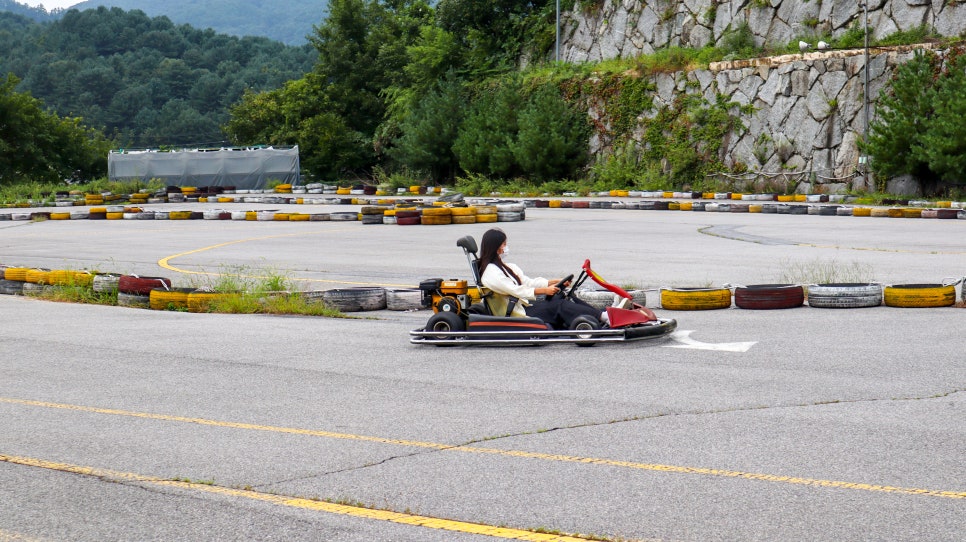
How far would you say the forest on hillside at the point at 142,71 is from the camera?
96.7m

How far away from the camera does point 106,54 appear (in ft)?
387

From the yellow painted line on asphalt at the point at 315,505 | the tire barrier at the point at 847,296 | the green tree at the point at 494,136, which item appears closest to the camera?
the yellow painted line on asphalt at the point at 315,505

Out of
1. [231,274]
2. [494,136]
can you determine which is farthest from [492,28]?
[231,274]

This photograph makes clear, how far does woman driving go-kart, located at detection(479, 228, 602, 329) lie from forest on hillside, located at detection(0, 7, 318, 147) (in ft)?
266

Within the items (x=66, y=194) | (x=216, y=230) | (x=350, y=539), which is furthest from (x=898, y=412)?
(x=66, y=194)

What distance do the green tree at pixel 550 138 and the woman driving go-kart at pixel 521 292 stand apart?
30357 mm

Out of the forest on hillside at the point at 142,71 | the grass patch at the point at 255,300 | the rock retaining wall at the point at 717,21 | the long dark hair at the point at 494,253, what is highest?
the forest on hillside at the point at 142,71

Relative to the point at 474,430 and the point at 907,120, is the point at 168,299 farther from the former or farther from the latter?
→ the point at 907,120

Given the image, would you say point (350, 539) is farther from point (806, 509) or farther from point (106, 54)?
point (106, 54)

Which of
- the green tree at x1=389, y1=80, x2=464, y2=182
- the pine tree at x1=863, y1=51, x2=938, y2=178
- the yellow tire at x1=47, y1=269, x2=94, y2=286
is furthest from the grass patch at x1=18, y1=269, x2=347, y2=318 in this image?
the green tree at x1=389, y1=80, x2=464, y2=182

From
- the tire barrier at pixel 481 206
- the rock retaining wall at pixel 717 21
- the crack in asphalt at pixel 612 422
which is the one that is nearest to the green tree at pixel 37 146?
the tire barrier at pixel 481 206

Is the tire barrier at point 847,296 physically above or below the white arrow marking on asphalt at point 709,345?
above

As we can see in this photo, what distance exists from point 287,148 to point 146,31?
247ft

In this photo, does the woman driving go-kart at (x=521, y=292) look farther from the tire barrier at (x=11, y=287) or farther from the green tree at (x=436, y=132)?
the green tree at (x=436, y=132)
